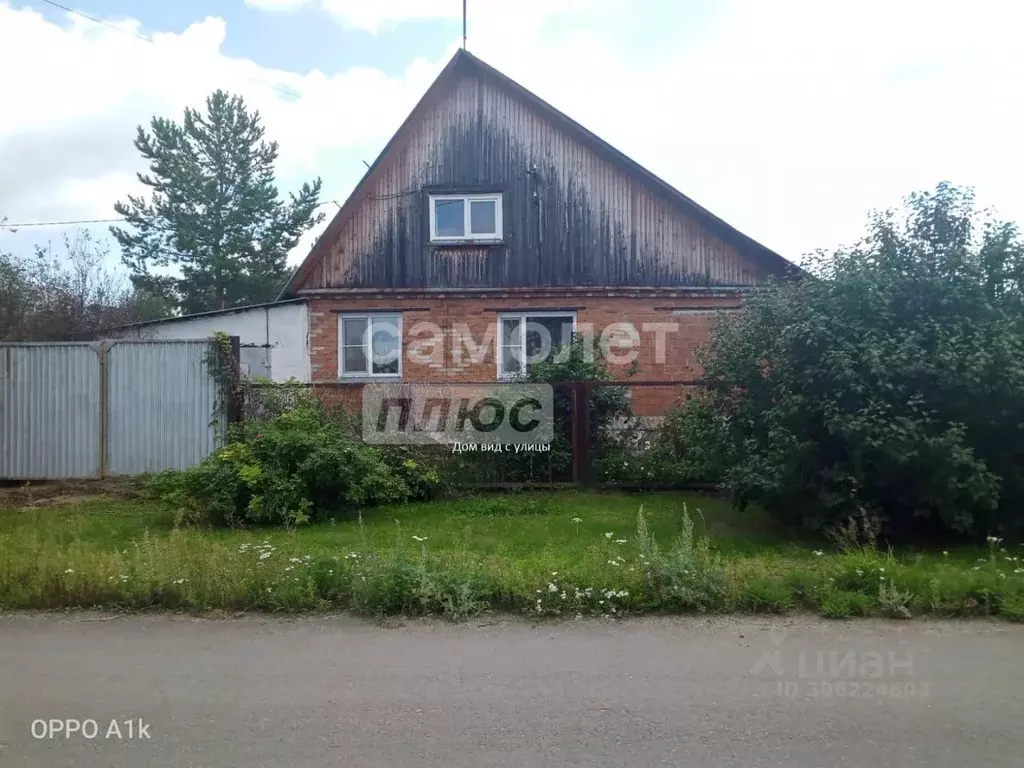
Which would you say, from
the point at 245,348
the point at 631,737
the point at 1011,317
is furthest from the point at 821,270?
the point at 245,348

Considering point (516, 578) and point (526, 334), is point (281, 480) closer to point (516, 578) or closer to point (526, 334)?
point (516, 578)

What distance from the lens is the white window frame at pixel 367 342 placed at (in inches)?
569

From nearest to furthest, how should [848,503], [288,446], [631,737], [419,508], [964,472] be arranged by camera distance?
1. [631,737]
2. [964,472]
3. [848,503]
4. [288,446]
5. [419,508]

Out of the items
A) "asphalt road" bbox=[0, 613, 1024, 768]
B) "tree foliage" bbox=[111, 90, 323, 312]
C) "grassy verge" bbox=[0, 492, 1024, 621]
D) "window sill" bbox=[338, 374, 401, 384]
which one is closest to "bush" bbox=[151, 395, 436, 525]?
"grassy verge" bbox=[0, 492, 1024, 621]

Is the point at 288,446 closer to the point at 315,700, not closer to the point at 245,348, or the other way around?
the point at 315,700

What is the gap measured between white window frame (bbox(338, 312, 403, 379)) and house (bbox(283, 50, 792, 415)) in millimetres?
22

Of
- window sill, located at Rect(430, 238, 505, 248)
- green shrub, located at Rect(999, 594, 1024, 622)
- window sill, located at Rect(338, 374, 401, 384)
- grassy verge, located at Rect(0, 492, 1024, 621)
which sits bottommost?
green shrub, located at Rect(999, 594, 1024, 622)

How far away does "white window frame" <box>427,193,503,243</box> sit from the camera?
1438cm

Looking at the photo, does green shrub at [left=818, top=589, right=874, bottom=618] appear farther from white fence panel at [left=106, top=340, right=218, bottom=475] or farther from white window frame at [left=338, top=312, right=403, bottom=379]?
white window frame at [left=338, top=312, right=403, bottom=379]

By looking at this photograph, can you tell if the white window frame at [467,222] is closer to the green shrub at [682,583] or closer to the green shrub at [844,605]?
the green shrub at [682,583]

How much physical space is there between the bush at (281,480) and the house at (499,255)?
567cm

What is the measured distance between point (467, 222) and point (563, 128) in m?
2.60

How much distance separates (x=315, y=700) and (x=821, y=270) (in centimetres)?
626

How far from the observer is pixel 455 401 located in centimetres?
1018
